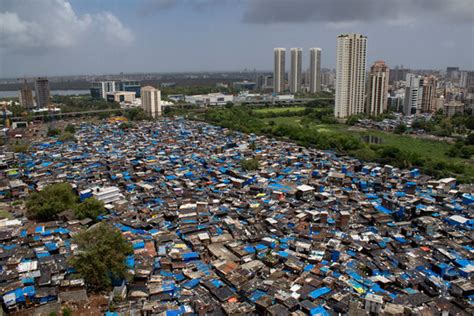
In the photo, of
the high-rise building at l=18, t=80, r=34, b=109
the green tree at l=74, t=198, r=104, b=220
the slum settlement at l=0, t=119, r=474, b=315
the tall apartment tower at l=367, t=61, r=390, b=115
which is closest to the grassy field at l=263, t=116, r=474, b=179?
the slum settlement at l=0, t=119, r=474, b=315

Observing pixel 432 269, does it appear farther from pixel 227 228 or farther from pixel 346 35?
pixel 346 35

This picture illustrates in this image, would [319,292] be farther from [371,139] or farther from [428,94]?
[428,94]

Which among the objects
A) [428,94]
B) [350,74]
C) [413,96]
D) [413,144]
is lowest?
[413,144]

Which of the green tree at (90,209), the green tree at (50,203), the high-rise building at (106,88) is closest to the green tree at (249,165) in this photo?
the green tree at (90,209)

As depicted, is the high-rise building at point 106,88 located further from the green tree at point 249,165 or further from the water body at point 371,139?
the green tree at point 249,165

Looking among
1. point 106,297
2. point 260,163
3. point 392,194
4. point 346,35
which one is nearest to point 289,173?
point 260,163

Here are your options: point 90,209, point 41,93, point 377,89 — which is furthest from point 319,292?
point 41,93
